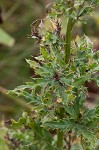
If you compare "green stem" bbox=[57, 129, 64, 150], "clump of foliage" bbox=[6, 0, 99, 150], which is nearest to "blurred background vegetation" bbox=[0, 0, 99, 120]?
"green stem" bbox=[57, 129, 64, 150]

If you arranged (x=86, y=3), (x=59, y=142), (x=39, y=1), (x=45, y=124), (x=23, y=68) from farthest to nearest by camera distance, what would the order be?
(x=39, y=1) < (x=23, y=68) < (x=59, y=142) < (x=45, y=124) < (x=86, y=3)

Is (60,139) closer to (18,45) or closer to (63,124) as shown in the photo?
(63,124)

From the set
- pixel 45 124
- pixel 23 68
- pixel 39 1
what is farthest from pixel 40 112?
pixel 39 1

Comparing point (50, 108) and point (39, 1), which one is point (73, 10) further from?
point (39, 1)

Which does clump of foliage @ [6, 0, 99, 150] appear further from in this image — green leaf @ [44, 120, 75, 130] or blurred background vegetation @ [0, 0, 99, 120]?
blurred background vegetation @ [0, 0, 99, 120]

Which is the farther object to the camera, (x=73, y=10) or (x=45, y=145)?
(x=45, y=145)

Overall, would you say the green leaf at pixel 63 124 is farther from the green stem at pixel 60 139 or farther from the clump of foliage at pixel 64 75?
the green stem at pixel 60 139
